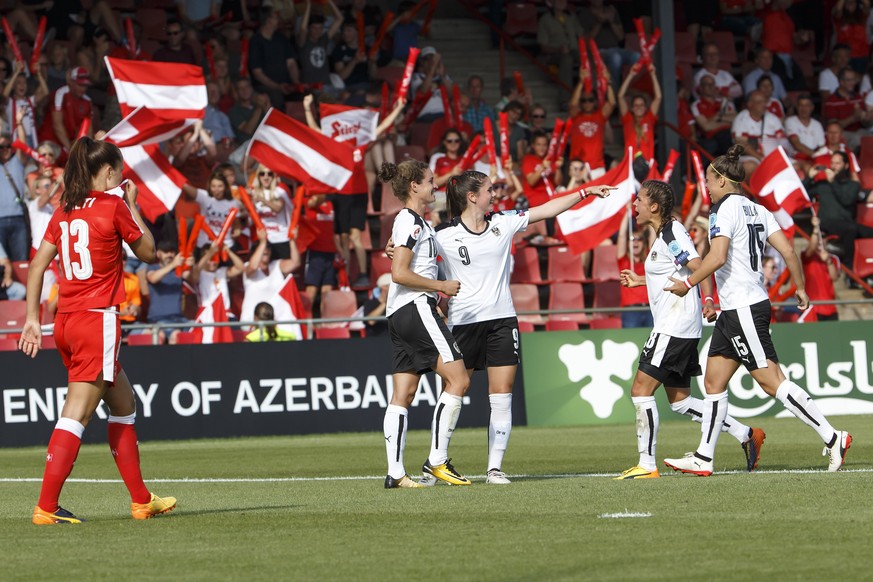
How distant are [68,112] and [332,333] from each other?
16.4 feet

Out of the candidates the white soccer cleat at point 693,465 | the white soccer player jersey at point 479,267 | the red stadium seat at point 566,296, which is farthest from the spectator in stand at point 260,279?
the white soccer cleat at point 693,465

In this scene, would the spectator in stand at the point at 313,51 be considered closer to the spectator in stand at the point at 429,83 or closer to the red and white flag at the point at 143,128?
the spectator in stand at the point at 429,83

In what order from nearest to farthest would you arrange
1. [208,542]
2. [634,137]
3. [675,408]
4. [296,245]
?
[208,542], [675,408], [296,245], [634,137]

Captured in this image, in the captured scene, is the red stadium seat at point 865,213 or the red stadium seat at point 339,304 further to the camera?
the red stadium seat at point 865,213

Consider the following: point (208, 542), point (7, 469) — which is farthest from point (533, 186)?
point (208, 542)

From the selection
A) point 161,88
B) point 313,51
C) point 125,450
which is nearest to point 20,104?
point 161,88

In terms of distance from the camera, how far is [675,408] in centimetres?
1084

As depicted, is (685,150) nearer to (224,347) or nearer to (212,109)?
(212,109)

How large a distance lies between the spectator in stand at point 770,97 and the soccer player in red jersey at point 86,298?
57.7ft

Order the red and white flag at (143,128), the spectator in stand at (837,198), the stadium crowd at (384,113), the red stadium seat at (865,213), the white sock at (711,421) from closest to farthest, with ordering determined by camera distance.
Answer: the white sock at (711,421), the red and white flag at (143,128), the stadium crowd at (384,113), the spectator in stand at (837,198), the red stadium seat at (865,213)

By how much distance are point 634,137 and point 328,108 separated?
5.06 metres

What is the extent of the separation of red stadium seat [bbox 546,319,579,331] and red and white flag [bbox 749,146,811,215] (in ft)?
11.2

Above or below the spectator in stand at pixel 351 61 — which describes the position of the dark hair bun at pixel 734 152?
below

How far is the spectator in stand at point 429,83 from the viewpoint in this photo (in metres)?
22.8
